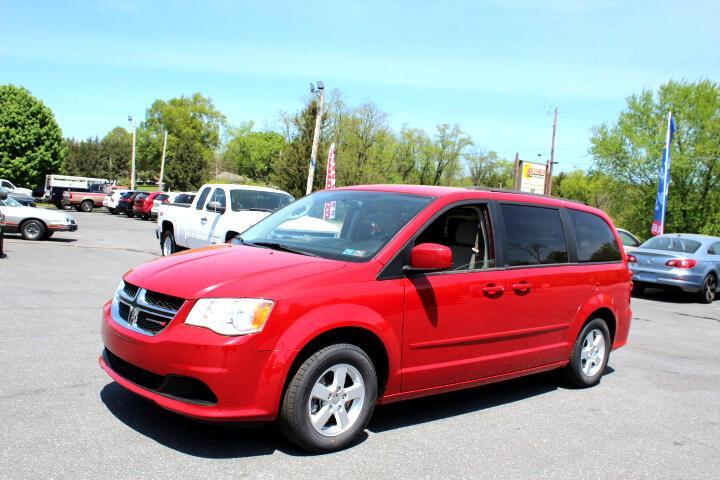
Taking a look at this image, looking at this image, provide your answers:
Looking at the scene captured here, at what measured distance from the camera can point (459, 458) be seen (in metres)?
4.11

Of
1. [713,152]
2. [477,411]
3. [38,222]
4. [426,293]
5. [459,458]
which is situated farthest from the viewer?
[713,152]

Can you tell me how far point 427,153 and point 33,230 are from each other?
69156 mm

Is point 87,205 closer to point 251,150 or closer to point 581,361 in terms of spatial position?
point 581,361

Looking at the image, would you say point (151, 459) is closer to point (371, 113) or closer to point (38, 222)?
point (38, 222)

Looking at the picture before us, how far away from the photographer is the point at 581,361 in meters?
6.11

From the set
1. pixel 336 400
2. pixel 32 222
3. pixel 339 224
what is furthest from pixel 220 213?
pixel 336 400

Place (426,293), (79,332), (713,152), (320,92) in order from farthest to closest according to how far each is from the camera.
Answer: (713,152) → (320,92) → (79,332) → (426,293)

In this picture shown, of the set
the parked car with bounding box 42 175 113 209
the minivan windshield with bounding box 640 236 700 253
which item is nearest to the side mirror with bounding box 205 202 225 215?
the minivan windshield with bounding box 640 236 700 253

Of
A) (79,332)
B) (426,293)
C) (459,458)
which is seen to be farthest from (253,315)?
(79,332)

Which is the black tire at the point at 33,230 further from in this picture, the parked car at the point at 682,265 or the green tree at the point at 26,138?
the green tree at the point at 26,138

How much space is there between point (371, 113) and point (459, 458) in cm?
7037

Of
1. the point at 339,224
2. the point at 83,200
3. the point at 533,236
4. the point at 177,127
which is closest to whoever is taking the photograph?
the point at 339,224

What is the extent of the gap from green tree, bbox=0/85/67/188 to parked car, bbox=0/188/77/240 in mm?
45514

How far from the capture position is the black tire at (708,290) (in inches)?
588
